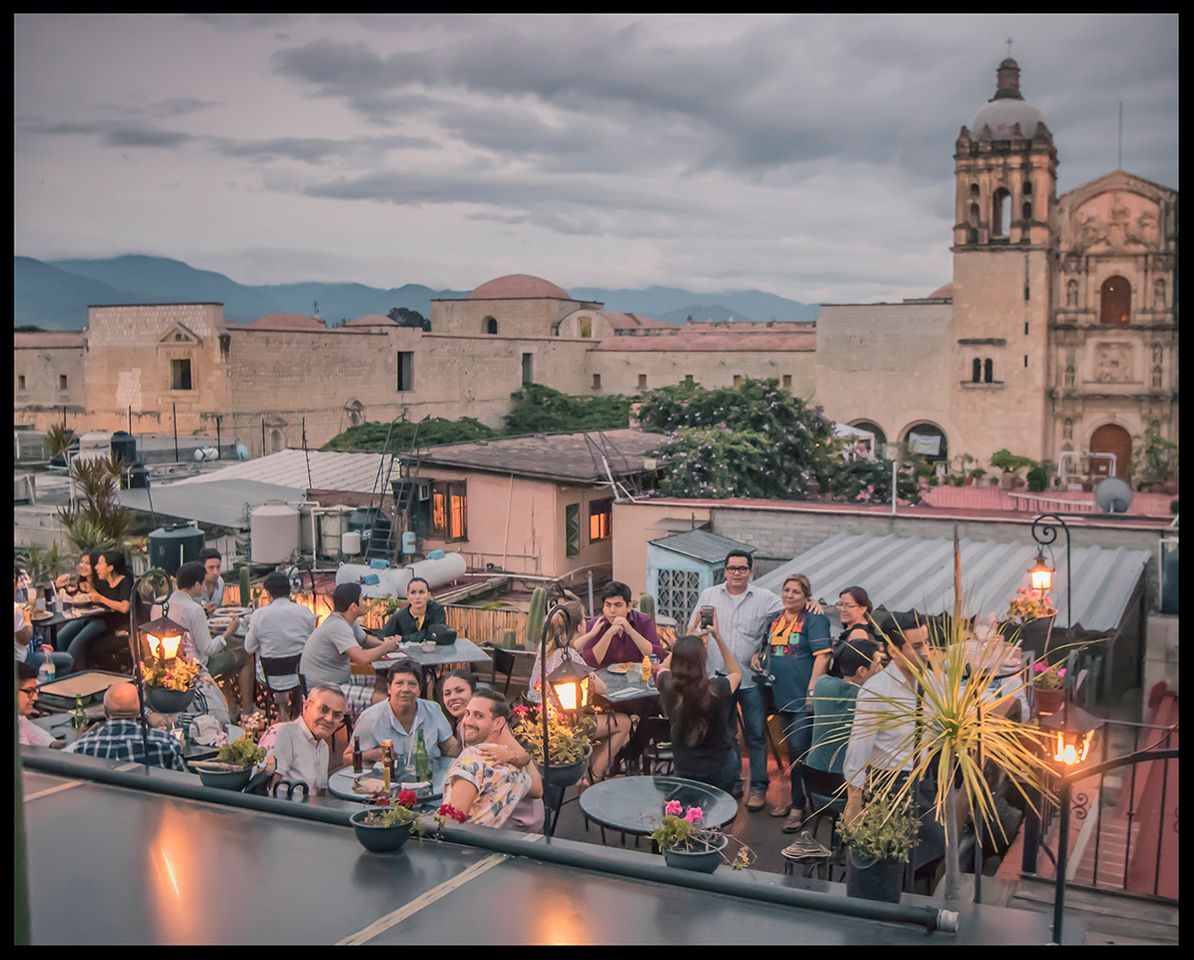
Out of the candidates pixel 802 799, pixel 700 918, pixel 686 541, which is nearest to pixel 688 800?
pixel 802 799

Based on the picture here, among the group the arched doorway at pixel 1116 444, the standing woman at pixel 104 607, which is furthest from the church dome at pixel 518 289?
the standing woman at pixel 104 607

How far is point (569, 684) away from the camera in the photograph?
5.13 meters

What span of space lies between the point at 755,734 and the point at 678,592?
22.4ft

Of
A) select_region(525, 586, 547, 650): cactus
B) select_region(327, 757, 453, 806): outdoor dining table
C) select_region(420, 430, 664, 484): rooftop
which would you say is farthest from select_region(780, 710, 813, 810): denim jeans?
select_region(420, 430, 664, 484): rooftop

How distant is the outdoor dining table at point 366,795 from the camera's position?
5109 mm

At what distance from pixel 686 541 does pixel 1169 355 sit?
26874 mm

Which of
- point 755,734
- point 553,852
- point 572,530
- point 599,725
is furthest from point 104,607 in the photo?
point 572,530

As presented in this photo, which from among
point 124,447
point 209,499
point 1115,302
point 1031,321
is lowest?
point 209,499

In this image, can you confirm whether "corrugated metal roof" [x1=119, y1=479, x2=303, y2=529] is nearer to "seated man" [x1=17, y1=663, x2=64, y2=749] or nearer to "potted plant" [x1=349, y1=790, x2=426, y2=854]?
"seated man" [x1=17, y1=663, x2=64, y2=749]

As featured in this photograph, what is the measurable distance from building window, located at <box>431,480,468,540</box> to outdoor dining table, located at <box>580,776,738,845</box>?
13.5 metres

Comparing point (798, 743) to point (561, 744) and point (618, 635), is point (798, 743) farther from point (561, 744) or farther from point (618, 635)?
point (561, 744)

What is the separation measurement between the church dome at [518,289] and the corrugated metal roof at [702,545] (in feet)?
139

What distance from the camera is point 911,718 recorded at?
3.81m
